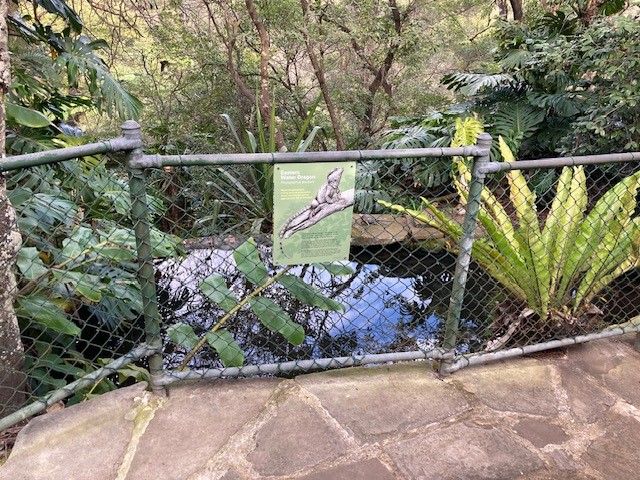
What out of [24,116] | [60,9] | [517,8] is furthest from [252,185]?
[517,8]

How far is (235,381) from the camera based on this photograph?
5.76ft

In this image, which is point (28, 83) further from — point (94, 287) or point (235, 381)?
point (235, 381)

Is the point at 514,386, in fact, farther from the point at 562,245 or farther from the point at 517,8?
the point at 517,8

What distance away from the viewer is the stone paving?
4.55 feet

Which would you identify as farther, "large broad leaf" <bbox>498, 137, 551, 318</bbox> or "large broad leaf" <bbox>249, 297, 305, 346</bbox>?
"large broad leaf" <bbox>498, 137, 551, 318</bbox>

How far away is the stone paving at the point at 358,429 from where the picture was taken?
139 cm

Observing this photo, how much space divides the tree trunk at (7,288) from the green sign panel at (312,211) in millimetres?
851

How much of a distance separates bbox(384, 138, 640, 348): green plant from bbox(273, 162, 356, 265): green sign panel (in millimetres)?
745

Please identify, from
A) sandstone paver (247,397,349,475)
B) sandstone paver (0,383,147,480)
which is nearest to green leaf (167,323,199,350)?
sandstone paver (0,383,147,480)

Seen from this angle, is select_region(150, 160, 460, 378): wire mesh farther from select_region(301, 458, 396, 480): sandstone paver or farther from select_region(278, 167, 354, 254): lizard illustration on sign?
select_region(301, 458, 396, 480): sandstone paver

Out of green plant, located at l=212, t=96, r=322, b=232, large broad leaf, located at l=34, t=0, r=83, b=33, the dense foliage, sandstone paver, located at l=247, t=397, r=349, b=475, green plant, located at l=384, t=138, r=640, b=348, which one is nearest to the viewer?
sandstone paver, located at l=247, t=397, r=349, b=475

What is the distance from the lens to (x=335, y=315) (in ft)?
10.1

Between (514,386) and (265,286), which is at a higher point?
(265,286)

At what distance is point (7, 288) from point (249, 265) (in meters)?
0.79
